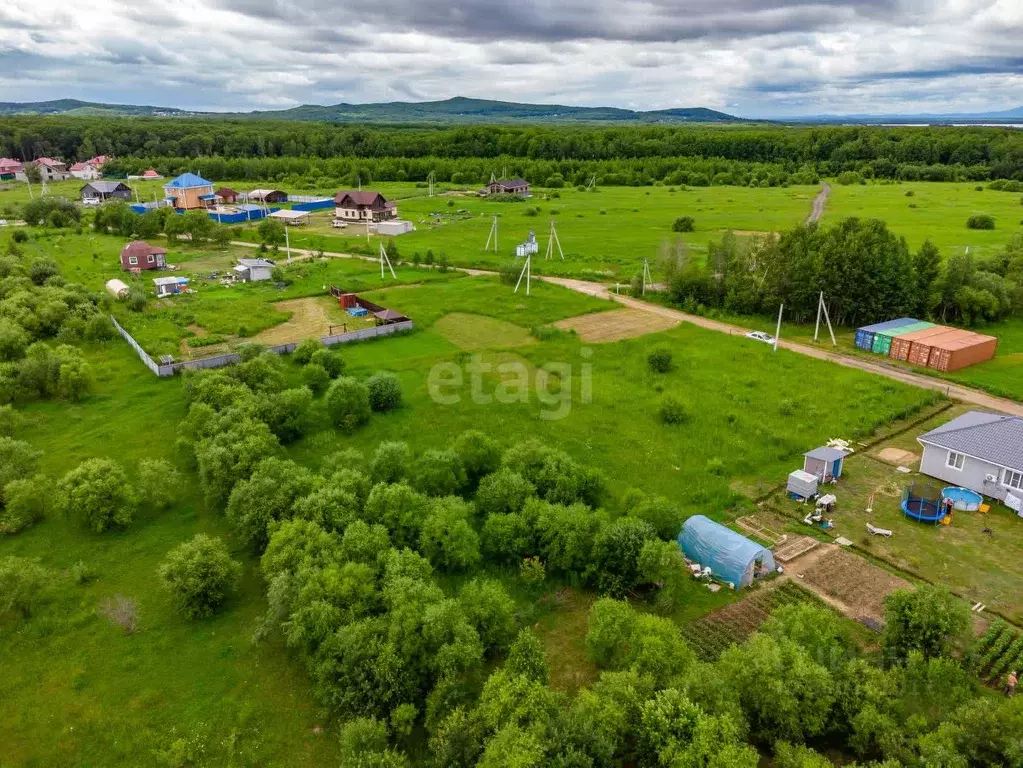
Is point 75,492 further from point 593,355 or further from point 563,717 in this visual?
point 593,355

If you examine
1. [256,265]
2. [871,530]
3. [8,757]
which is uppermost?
[256,265]

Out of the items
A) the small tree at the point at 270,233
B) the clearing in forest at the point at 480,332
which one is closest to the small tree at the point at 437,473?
the clearing in forest at the point at 480,332

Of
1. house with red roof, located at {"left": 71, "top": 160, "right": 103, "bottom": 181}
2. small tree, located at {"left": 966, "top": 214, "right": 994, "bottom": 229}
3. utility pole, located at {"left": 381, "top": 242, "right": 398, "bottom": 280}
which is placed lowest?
utility pole, located at {"left": 381, "top": 242, "right": 398, "bottom": 280}

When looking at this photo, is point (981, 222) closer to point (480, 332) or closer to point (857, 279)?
point (857, 279)

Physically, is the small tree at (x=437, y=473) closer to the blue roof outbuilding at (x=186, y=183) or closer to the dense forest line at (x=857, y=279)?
the dense forest line at (x=857, y=279)

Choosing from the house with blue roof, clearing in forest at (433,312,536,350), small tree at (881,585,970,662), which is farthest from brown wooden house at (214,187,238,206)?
small tree at (881,585,970,662)

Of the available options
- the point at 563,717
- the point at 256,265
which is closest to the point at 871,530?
the point at 563,717

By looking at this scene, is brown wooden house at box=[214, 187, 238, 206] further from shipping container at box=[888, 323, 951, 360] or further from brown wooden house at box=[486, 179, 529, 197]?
shipping container at box=[888, 323, 951, 360]
